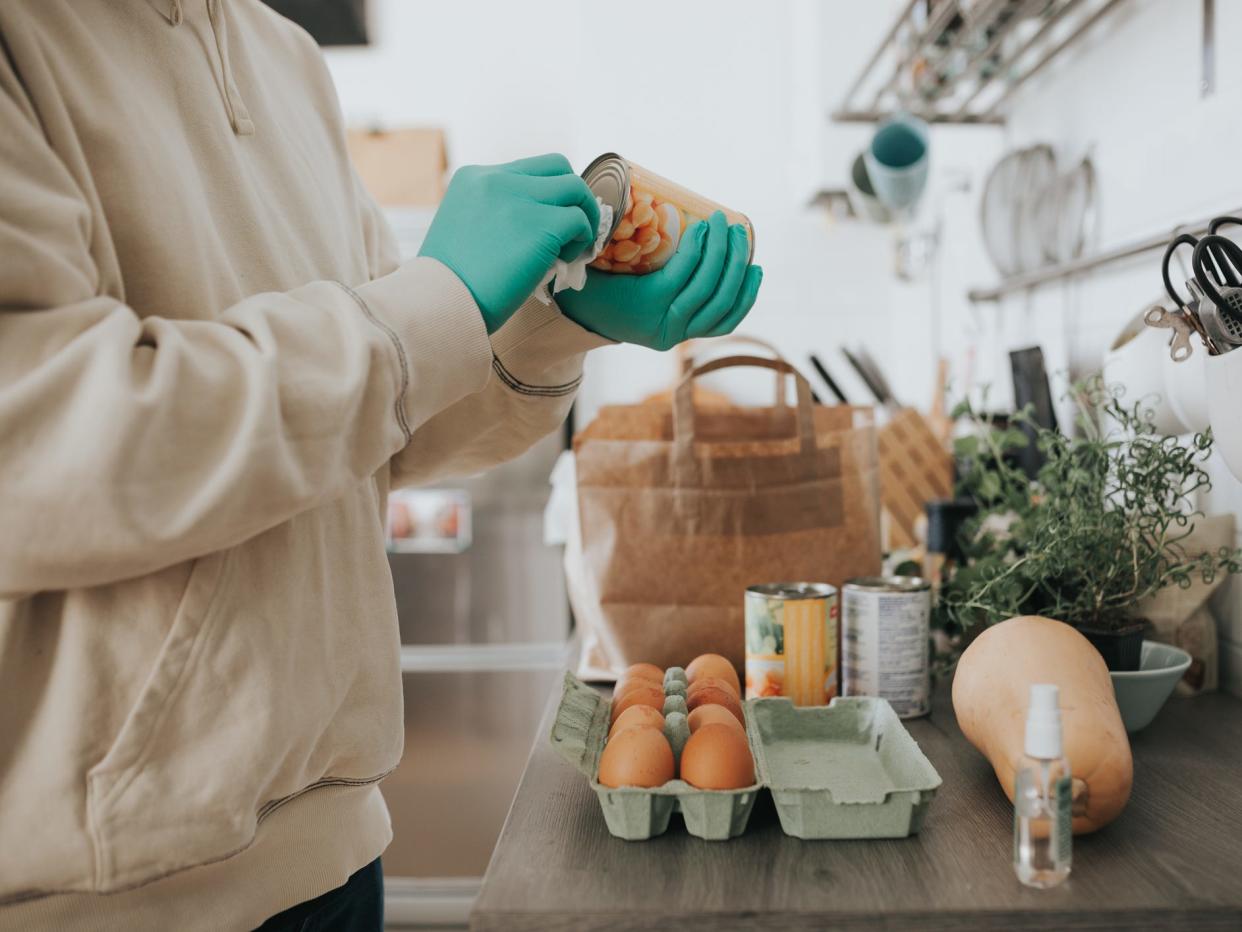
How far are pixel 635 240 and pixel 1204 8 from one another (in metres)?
0.76

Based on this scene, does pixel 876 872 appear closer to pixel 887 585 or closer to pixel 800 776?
pixel 800 776

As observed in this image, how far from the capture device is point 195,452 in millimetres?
536

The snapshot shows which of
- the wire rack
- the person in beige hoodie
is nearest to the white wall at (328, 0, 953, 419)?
the wire rack

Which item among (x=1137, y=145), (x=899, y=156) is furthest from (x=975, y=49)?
(x=1137, y=145)

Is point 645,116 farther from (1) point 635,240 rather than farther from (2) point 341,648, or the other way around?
(2) point 341,648

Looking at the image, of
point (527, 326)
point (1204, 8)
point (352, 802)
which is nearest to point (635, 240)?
point (527, 326)

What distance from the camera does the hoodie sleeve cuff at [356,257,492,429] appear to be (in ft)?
1.97

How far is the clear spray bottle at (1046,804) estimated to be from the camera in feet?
1.95

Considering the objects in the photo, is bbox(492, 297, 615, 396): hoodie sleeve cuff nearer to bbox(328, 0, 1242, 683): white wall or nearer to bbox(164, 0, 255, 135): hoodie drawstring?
bbox(164, 0, 255, 135): hoodie drawstring

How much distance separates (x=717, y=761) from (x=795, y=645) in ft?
0.81

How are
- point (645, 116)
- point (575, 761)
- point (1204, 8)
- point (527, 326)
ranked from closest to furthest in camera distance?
point (575, 761) → point (527, 326) → point (1204, 8) → point (645, 116)

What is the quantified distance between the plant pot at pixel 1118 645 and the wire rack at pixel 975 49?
0.85 metres

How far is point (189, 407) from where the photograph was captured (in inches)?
20.9

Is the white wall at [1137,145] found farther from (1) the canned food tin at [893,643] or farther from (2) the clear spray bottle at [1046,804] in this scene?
(2) the clear spray bottle at [1046,804]
